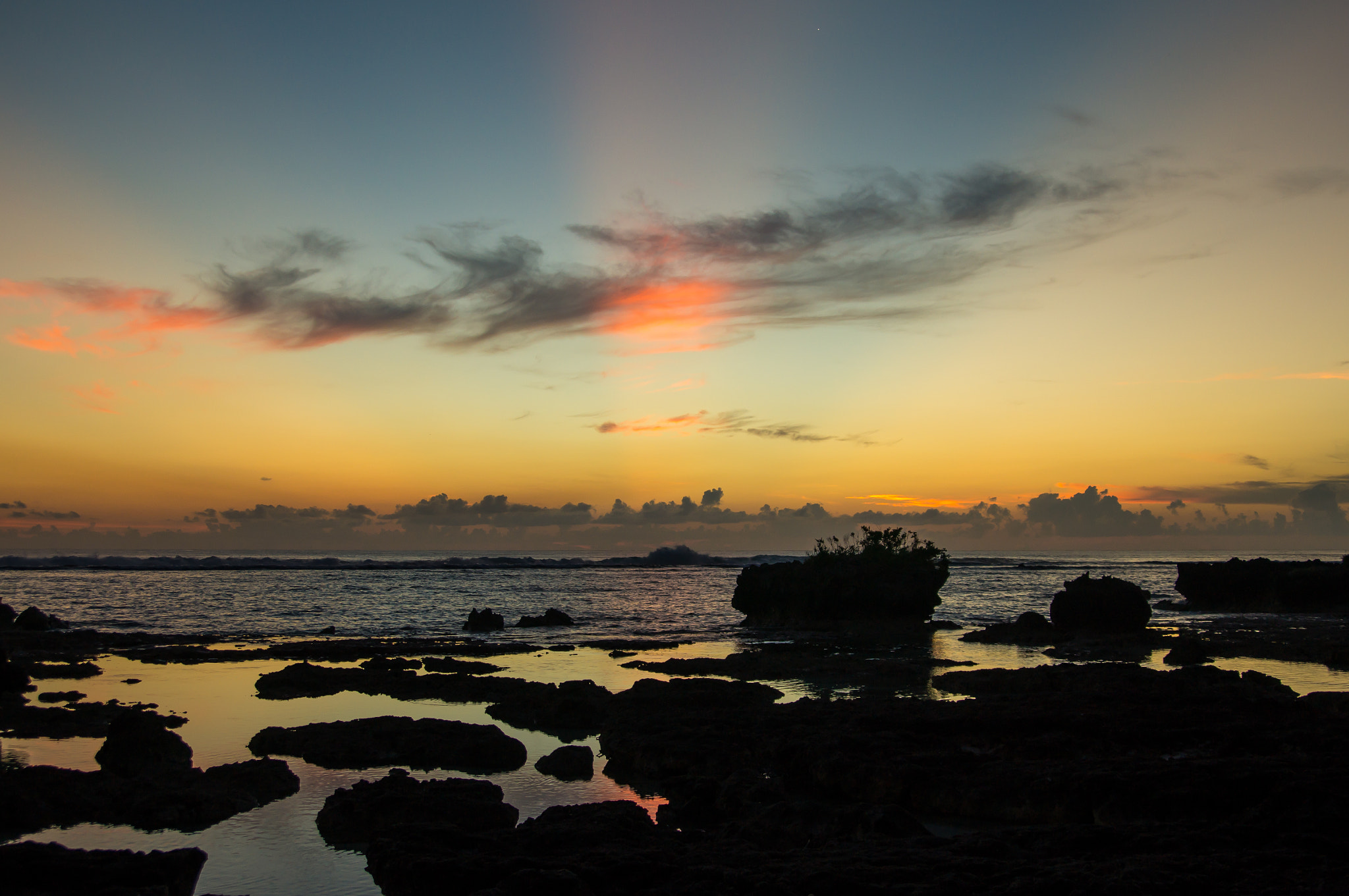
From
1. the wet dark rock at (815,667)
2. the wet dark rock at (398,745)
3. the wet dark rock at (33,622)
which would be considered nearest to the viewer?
the wet dark rock at (398,745)

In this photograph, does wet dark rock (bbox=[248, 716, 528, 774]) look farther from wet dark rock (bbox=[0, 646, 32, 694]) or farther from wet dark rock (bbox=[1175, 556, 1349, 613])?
wet dark rock (bbox=[1175, 556, 1349, 613])

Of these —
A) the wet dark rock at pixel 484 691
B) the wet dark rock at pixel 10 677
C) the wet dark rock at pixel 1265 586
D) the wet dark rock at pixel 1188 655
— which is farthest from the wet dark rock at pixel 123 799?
the wet dark rock at pixel 1265 586

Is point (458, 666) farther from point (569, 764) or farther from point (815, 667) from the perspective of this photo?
point (569, 764)

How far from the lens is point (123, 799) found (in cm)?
1340

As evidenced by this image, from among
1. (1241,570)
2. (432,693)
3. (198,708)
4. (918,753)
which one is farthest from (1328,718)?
(1241,570)

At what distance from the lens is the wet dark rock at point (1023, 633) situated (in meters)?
41.6

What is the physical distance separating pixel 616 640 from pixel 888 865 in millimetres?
37446

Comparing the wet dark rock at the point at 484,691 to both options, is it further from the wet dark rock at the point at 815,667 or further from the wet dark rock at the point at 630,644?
the wet dark rock at the point at 630,644

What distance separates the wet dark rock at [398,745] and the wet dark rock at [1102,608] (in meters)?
35.5

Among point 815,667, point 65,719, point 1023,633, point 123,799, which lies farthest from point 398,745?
point 1023,633

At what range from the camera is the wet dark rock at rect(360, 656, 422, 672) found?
101 ft

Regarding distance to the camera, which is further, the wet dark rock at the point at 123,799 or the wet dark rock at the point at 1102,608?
the wet dark rock at the point at 1102,608

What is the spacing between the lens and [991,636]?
42.8 meters

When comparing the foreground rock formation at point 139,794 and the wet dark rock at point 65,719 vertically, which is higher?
the foreground rock formation at point 139,794
